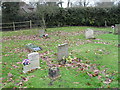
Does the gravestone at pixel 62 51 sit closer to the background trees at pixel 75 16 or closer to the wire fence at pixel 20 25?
the wire fence at pixel 20 25

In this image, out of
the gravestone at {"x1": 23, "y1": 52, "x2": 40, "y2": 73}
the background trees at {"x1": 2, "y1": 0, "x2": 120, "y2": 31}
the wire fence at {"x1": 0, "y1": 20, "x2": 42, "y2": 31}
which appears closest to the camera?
the gravestone at {"x1": 23, "y1": 52, "x2": 40, "y2": 73}

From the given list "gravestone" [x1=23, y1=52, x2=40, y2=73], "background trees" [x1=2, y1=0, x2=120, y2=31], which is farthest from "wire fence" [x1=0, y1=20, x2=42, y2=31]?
"gravestone" [x1=23, y1=52, x2=40, y2=73]

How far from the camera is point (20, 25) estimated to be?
21109 mm

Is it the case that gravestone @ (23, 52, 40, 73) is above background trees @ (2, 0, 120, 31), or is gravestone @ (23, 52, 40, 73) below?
below

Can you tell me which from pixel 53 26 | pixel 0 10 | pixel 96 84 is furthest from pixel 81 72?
pixel 0 10

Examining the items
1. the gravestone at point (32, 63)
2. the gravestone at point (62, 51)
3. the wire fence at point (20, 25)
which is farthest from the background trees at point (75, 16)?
the gravestone at point (32, 63)

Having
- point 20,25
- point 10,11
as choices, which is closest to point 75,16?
point 20,25

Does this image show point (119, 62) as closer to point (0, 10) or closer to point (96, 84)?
point (96, 84)

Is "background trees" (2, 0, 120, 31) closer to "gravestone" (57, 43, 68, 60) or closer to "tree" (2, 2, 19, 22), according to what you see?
"tree" (2, 2, 19, 22)

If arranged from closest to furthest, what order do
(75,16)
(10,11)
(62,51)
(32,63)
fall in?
1. (32,63)
2. (62,51)
3. (10,11)
4. (75,16)

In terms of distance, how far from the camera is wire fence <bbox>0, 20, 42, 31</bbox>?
20480 mm

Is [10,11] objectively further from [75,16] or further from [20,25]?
[75,16]

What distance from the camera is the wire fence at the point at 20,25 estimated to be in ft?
67.2

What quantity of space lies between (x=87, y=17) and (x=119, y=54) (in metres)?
16.1
